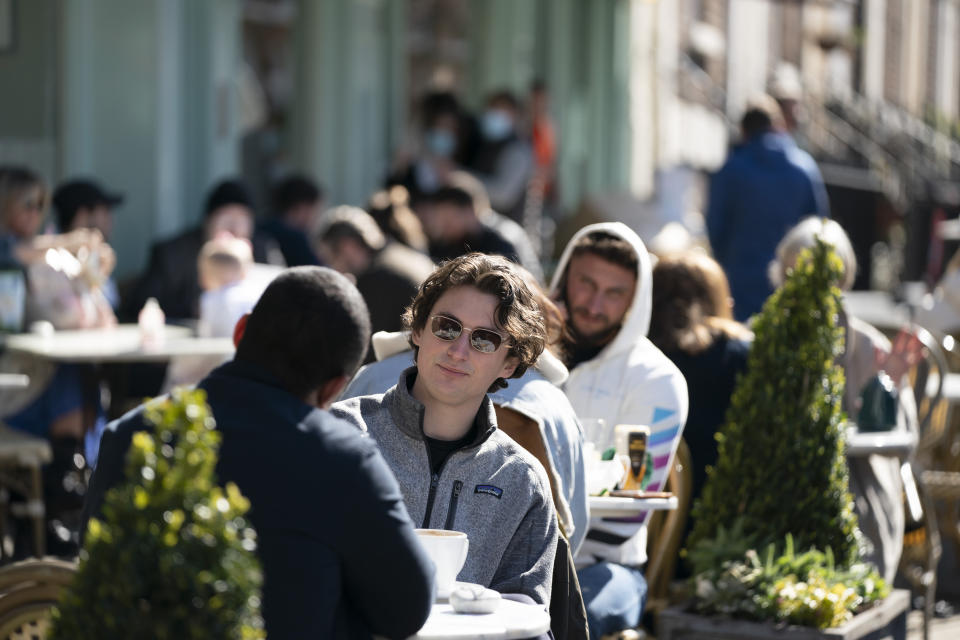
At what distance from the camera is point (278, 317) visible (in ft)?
8.95

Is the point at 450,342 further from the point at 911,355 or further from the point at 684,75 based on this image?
the point at 684,75

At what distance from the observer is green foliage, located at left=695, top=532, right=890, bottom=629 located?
421cm

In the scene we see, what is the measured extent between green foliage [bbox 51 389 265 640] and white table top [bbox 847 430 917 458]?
3.19 m

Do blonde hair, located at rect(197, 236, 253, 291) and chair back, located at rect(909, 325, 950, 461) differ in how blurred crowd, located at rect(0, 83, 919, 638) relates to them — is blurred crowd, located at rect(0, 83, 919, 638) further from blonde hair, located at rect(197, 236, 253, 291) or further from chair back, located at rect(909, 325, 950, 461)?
chair back, located at rect(909, 325, 950, 461)

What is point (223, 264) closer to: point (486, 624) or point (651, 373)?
point (651, 373)

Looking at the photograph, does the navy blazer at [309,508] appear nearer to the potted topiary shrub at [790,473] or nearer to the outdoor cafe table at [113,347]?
the potted topiary shrub at [790,473]

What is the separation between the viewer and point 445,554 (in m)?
3.04

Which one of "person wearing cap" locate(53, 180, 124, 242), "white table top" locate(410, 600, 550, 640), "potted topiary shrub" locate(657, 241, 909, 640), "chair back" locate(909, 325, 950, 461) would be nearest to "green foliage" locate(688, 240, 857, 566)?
"potted topiary shrub" locate(657, 241, 909, 640)

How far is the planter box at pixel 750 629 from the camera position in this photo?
4156mm

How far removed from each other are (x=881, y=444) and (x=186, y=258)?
171 inches

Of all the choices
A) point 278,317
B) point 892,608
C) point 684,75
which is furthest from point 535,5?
point 278,317

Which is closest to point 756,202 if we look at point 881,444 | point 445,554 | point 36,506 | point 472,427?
point 881,444

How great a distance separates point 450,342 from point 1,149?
5.86 meters

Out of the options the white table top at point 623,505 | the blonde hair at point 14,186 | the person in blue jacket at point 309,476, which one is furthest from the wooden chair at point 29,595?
the blonde hair at point 14,186
